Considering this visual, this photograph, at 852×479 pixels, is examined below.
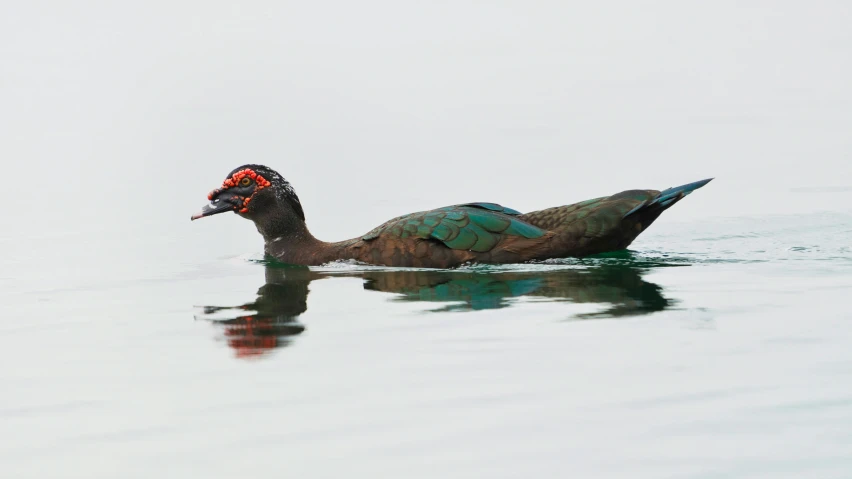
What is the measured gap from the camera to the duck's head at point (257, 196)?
45.9 ft

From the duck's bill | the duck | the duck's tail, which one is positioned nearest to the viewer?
the duck's tail

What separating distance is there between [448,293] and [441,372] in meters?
3.13

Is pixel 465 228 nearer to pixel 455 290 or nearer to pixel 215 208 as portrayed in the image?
pixel 455 290

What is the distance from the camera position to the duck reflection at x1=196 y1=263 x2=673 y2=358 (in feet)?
31.5

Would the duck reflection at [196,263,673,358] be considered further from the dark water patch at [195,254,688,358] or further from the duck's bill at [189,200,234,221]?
the duck's bill at [189,200,234,221]

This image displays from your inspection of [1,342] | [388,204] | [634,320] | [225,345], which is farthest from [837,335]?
[388,204]

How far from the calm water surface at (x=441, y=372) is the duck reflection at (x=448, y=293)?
0.04m

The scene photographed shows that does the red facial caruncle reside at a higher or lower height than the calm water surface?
higher

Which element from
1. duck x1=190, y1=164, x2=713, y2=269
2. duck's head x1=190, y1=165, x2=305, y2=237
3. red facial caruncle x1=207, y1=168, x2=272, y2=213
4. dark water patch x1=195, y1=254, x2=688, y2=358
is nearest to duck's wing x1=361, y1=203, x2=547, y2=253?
duck x1=190, y1=164, x2=713, y2=269

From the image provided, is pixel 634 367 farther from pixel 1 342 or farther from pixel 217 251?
pixel 217 251

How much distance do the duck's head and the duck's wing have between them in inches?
59.3

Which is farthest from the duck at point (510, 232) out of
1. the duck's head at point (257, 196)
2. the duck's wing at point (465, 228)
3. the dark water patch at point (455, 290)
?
the duck's head at point (257, 196)

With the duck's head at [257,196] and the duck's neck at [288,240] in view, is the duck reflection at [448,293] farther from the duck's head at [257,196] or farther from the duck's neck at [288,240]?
the duck's head at [257,196]

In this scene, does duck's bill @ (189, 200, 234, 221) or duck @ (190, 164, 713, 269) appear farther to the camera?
duck's bill @ (189, 200, 234, 221)
